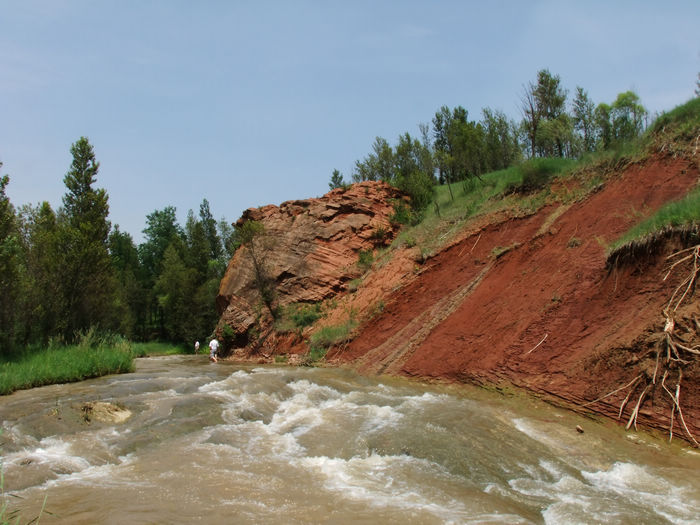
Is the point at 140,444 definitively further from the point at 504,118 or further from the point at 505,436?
the point at 504,118

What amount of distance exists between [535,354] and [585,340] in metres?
1.12

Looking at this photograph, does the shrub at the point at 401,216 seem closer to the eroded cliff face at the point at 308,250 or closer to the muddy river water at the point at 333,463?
the eroded cliff face at the point at 308,250

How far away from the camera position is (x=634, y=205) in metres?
12.9

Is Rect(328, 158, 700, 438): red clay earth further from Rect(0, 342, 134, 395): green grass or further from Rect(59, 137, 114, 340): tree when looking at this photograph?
Rect(59, 137, 114, 340): tree

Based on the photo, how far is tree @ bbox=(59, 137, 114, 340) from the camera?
21.2 m

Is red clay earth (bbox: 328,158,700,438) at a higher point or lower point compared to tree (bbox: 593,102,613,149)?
lower

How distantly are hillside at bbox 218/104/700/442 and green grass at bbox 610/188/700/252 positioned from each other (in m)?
0.24

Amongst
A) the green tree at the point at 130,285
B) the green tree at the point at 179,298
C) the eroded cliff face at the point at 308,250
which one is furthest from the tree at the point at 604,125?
the green tree at the point at 130,285

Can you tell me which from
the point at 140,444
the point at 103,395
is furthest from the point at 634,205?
the point at 103,395

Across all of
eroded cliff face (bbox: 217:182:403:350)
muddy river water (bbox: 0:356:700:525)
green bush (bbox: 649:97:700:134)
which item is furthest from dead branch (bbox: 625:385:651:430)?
eroded cliff face (bbox: 217:182:403:350)

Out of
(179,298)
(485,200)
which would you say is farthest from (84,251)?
(179,298)

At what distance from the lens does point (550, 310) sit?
11.4 m

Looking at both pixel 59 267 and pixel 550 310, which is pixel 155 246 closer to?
pixel 59 267

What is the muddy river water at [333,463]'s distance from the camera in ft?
16.1
